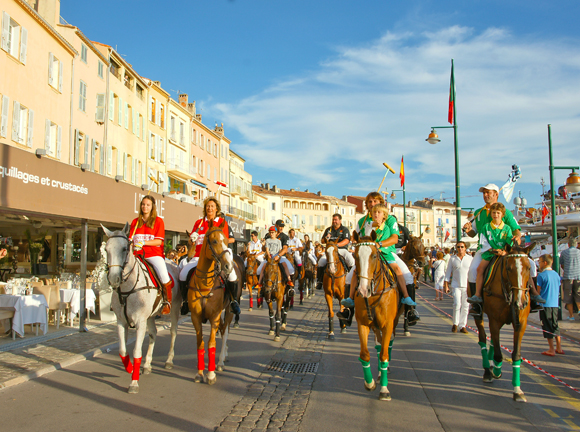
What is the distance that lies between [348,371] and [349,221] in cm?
10160

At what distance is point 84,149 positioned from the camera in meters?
24.9

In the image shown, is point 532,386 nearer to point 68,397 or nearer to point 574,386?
point 574,386

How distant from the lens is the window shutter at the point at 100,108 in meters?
26.7

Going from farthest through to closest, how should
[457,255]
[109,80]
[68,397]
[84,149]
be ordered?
[109,80]
[84,149]
[457,255]
[68,397]

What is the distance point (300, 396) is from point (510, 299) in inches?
120

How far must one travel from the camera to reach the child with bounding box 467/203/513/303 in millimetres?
7148

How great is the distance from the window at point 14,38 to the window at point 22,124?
1825mm

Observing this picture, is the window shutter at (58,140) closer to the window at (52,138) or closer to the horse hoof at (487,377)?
the window at (52,138)

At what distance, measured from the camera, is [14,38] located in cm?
1803

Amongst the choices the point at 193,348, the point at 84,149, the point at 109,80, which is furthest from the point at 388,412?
the point at 109,80

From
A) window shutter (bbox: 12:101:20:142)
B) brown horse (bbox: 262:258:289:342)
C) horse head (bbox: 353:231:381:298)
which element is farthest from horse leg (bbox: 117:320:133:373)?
window shutter (bbox: 12:101:20:142)

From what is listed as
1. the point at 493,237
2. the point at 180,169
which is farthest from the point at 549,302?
the point at 180,169

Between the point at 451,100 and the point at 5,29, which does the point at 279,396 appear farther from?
the point at 5,29

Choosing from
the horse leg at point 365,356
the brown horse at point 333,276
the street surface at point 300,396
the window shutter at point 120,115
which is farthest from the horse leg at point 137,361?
the window shutter at point 120,115
